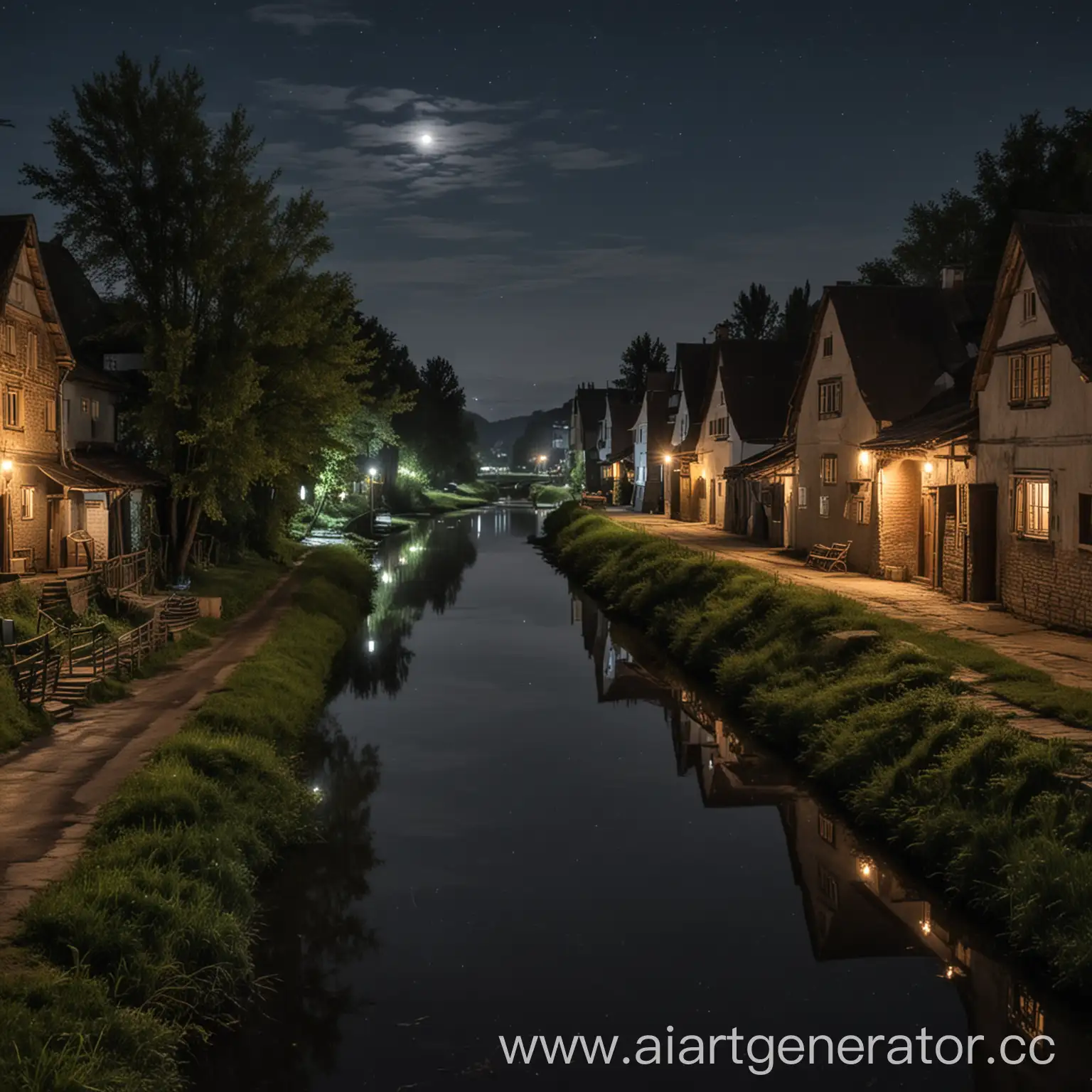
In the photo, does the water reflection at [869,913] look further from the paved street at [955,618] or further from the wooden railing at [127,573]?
the wooden railing at [127,573]

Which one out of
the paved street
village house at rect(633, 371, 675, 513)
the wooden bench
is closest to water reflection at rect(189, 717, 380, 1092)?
the paved street

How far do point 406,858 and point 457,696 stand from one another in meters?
11.4

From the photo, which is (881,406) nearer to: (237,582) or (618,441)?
(237,582)

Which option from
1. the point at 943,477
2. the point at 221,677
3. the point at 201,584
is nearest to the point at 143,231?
the point at 201,584

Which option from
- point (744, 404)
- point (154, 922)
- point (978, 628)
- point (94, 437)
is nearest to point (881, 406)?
point (978, 628)

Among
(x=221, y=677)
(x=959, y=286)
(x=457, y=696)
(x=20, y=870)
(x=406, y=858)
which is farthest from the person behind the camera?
(x=959, y=286)

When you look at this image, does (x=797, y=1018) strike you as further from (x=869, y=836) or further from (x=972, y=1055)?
(x=869, y=836)

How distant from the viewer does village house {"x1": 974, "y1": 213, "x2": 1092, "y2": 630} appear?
21688 millimetres

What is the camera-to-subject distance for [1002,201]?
51500 millimetres

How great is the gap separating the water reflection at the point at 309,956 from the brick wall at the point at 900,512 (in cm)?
1774

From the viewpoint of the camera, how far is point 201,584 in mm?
35062

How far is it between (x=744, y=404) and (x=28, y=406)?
32166 millimetres

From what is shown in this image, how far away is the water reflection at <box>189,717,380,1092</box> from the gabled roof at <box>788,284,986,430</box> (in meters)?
20.7

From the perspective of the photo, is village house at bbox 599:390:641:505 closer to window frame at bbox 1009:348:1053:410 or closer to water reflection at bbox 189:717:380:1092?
window frame at bbox 1009:348:1053:410
